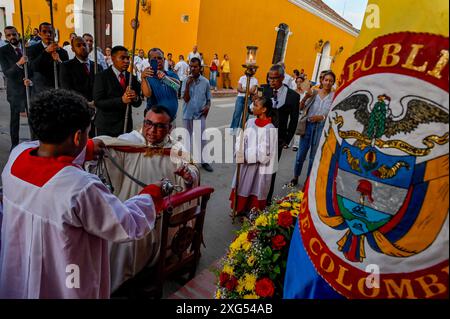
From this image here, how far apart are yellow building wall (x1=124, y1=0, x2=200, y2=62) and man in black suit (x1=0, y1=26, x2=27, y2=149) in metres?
8.72

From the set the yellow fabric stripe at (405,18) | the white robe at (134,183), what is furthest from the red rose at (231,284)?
the yellow fabric stripe at (405,18)

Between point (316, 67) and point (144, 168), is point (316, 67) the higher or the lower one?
the higher one

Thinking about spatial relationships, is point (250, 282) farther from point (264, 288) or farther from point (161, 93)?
point (161, 93)

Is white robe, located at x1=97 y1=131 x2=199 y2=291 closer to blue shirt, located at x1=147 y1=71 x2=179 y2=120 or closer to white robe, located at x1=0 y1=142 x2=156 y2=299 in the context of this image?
white robe, located at x1=0 y1=142 x2=156 y2=299

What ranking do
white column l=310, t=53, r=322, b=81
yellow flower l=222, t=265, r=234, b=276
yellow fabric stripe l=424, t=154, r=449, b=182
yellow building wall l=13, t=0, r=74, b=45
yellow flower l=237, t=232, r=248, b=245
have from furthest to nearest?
white column l=310, t=53, r=322, b=81
yellow building wall l=13, t=0, r=74, b=45
yellow flower l=237, t=232, r=248, b=245
yellow flower l=222, t=265, r=234, b=276
yellow fabric stripe l=424, t=154, r=449, b=182

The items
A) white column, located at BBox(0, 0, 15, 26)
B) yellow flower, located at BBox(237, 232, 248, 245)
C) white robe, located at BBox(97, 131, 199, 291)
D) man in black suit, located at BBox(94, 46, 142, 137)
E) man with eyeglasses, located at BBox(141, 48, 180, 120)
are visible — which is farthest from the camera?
white column, located at BBox(0, 0, 15, 26)

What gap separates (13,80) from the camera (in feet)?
16.2

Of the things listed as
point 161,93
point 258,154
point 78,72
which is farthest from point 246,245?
point 78,72

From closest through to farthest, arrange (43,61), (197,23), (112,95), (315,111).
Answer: (112,95) → (43,61) → (315,111) → (197,23)

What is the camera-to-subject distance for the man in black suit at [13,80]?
488 cm

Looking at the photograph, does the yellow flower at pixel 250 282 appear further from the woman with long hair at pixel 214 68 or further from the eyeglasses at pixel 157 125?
the woman with long hair at pixel 214 68

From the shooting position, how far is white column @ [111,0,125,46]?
13.3 m

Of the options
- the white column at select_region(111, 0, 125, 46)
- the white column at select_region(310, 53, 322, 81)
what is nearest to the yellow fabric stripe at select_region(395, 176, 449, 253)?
the white column at select_region(111, 0, 125, 46)

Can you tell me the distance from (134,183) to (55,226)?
45.8 inches
